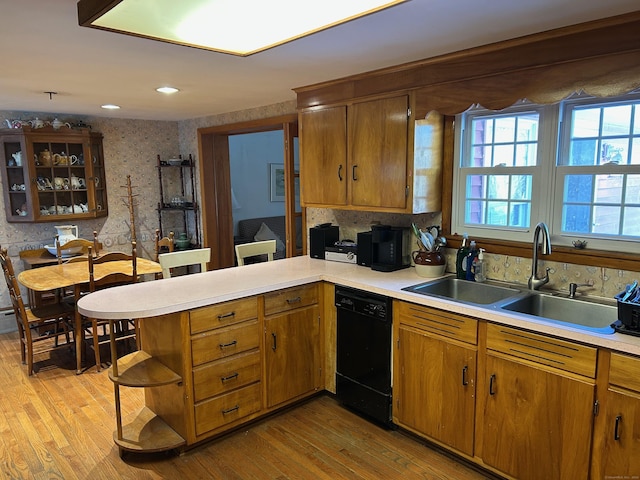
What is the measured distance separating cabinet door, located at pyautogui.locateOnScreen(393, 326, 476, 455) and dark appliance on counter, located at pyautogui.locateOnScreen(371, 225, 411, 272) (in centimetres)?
60

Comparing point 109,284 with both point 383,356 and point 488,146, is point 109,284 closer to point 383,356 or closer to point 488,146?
point 383,356

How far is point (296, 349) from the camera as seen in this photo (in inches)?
118

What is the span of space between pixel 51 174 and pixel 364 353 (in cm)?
384

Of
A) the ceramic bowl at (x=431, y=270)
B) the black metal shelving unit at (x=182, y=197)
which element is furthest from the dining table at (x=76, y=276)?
the ceramic bowl at (x=431, y=270)

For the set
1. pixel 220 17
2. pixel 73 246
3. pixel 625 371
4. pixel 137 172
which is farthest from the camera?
pixel 137 172

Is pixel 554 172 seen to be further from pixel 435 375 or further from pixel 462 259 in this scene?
pixel 435 375

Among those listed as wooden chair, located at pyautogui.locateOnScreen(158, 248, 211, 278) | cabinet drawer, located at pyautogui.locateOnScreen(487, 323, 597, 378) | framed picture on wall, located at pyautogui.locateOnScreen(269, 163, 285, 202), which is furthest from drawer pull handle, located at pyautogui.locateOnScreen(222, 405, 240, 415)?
framed picture on wall, located at pyautogui.locateOnScreen(269, 163, 285, 202)

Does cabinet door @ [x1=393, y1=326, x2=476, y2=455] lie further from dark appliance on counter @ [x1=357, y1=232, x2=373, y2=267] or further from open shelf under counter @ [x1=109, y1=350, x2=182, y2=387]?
open shelf under counter @ [x1=109, y1=350, x2=182, y2=387]

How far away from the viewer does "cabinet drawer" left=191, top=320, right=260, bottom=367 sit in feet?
8.21

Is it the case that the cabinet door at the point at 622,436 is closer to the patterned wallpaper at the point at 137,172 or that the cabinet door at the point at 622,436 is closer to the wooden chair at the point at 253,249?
the patterned wallpaper at the point at 137,172

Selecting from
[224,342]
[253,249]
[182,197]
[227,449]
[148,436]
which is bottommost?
[227,449]

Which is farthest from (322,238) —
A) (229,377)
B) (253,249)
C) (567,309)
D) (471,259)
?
(567,309)

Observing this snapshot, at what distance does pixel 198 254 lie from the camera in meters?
3.32

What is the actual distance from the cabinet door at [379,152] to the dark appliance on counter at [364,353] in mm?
660
